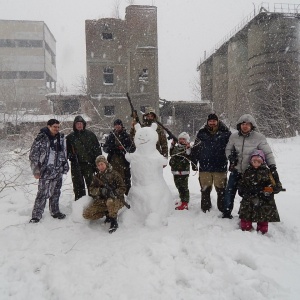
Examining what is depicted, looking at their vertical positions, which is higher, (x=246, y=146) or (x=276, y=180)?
(x=246, y=146)

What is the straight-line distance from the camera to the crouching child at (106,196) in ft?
14.3

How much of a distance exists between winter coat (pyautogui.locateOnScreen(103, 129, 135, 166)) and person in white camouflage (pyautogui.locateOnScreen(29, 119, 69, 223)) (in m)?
0.84

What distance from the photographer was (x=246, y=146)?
427 centimetres

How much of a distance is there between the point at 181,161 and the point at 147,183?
0.88m

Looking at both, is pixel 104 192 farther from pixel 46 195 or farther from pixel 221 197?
pixel 221 197

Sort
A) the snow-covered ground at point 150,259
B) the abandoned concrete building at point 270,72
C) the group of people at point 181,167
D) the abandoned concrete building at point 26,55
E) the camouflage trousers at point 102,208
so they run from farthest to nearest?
the abandoned concrete building at point 26,55
the abandoned concrete building at point 270,72
the camouflage trousers at point 102,208
the group of people at point 181,167
the snow-covered ground at point 150,259

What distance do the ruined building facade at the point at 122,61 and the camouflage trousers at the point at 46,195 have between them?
19572mm

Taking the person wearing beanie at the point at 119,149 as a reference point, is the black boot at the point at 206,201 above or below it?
below

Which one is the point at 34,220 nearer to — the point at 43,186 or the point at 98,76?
the point at 43,186

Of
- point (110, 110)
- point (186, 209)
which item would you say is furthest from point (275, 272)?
point (110, 110)

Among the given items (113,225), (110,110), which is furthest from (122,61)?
(113,225)

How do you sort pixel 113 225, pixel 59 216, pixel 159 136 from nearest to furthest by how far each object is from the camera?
pixel 113 225
pixel 59 216
pixel 159 136

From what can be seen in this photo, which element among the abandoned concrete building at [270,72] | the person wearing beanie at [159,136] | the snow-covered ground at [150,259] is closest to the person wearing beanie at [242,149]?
the snow-covered ground at [150,259]

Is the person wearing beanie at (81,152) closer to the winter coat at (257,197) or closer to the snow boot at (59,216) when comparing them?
the snow boot at (59,216)
